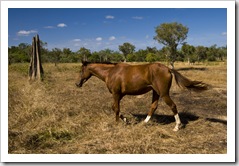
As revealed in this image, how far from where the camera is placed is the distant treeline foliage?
1007 inches

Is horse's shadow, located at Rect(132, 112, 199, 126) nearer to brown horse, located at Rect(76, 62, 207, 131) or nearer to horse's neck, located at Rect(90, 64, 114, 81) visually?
brown horse, located at Rect(76, 62, 207, 131)

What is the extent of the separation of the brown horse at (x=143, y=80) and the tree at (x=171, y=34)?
27.4 meters

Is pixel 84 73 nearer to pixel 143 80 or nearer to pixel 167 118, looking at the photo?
pixel 143 80

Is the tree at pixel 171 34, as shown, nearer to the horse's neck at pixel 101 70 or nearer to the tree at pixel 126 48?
the tree at pixel 126 48

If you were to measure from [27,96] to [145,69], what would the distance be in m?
4.38

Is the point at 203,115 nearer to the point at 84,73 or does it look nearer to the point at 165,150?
the point at 165,150

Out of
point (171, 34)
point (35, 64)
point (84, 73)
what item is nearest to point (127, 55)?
point (171, 34)

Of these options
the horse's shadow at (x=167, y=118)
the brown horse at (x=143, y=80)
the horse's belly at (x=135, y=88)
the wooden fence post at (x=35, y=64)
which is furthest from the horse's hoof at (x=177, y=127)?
the wooden fence post at (x=35, y=64)

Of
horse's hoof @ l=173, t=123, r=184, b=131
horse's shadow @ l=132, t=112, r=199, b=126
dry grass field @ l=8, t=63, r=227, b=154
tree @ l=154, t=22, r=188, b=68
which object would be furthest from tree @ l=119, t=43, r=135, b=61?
horse's hoof @ l=173, t=123, r=184, b=131

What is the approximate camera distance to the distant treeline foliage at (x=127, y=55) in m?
25.6

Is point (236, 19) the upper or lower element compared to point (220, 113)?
upper

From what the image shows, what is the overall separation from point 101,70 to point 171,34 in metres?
27.7

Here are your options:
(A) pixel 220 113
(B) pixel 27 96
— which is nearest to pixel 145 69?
(A) pixel 220 113

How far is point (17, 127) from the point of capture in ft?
20.6
